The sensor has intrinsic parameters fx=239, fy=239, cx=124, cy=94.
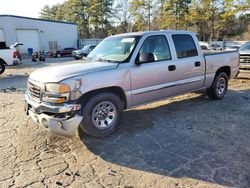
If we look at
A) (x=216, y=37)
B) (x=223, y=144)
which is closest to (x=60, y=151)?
(x=223, y=144)

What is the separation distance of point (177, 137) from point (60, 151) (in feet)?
6.88

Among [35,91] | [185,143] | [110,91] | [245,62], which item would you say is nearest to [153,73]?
[110,91]

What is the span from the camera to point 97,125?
4.29 metres

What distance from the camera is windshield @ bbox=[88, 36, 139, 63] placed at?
15.6 feet

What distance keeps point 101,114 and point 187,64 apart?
2.51m

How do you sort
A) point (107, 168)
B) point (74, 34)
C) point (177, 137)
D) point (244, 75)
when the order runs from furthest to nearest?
point (74, 34), point (244, 75), point (177, 137), point (107, 168)

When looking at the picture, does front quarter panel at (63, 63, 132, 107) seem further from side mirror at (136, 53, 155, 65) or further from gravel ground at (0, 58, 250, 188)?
gravel ground at (0, 58, 250, 188)

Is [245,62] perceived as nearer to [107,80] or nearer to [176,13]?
[107,80]

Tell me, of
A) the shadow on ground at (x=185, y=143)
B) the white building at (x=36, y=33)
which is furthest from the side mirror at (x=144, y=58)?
the white building at (x=36, y=33)

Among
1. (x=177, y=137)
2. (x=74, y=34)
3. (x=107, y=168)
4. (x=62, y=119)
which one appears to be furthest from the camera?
(x=74, y=34)

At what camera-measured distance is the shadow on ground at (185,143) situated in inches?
132

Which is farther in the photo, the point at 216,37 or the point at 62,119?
the point at 216,37

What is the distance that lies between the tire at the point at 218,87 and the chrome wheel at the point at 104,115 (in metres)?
3.50

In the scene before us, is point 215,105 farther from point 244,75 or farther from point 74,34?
point 74,34
